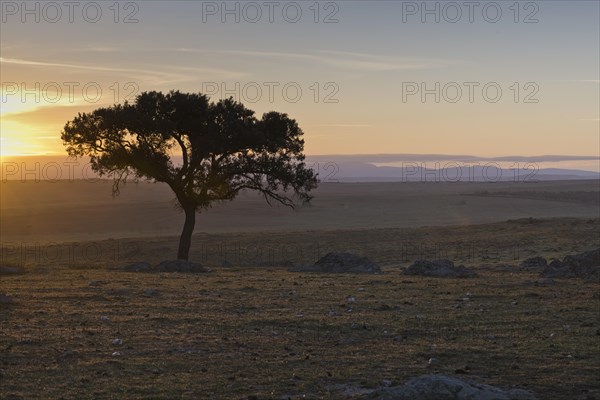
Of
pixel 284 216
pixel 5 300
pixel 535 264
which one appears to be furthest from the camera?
pixel 284 216

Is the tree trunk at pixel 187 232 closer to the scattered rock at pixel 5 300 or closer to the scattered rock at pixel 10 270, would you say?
the scattered rock at pixel 10 270

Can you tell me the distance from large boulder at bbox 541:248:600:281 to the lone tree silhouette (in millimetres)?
16297

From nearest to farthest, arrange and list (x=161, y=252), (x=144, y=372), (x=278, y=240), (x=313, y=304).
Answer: (x=144, y=372)
(x=313, y=304)
(x=161, y=252)
(x=278, y=240)

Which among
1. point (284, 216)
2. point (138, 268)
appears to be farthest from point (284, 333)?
point (284, 216)

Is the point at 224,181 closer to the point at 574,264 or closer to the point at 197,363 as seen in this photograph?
the point at 574,264

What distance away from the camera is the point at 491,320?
16891 millimetres

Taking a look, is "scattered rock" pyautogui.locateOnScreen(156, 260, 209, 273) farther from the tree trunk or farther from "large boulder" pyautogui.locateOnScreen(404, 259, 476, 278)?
"large boulder" pyautogui.locateOnScreen(404, 259, 476, 278)

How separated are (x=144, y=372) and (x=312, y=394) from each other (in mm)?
3010

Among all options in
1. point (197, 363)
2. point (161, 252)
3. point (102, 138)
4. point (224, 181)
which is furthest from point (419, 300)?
point (161, 252)

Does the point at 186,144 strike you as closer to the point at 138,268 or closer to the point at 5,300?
the point at 138,268

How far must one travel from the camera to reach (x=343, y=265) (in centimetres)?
3238

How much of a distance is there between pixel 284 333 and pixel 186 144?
24695 millimetres

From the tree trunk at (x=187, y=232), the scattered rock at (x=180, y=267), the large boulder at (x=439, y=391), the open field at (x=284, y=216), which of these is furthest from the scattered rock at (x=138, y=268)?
the open field at (x=284, y=216)

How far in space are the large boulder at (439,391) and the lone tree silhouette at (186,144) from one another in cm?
2831
